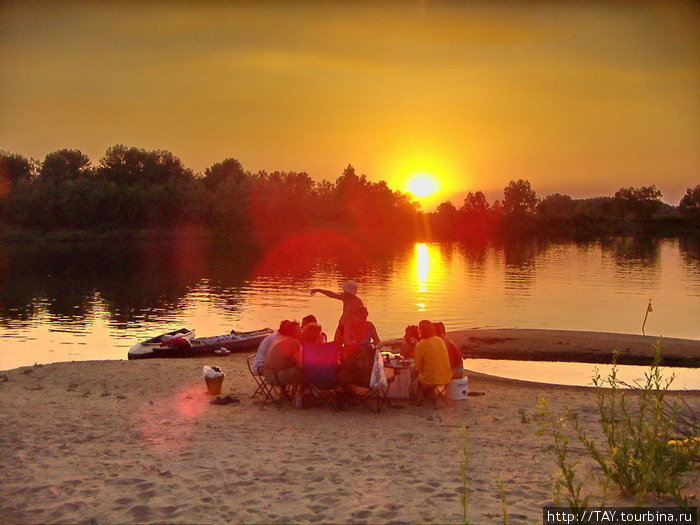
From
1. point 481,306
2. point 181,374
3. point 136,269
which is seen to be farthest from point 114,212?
point 181,374

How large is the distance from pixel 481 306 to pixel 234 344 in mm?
27015

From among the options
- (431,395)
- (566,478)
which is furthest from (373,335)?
(566,478)

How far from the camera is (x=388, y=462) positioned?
9.11 meters

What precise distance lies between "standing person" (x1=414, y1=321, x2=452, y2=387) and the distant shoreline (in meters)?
12.3

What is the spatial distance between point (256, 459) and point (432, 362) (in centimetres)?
452

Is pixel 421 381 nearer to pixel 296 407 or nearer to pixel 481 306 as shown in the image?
pixel 296 407

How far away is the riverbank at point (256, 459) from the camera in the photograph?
7.13m

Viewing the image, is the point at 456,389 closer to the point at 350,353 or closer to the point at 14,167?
the point at 350,353

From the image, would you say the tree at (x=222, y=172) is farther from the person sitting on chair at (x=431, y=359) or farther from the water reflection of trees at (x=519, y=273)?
the person sitting on chair at (x=431, y=359)

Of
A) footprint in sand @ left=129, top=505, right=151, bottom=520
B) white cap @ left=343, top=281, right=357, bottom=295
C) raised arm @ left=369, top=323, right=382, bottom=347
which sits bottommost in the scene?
footprint in sand @ left=129, top=505, right=151, bottom=520

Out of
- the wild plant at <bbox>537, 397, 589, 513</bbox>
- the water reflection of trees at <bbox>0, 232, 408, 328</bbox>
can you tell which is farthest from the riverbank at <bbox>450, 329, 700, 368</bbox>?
the water reflection of trees at <bbox>0, 232, 408, 328</bbox>

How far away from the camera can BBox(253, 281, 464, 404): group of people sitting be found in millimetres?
12047

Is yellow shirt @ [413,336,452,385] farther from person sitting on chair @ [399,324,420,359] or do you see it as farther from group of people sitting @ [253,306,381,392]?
person sitting on chair @ [399,324,420,359]

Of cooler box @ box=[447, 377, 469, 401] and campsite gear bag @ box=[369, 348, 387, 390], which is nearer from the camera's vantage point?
campsite gear bag @ box=[369, 348, 387, 390]
